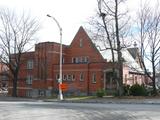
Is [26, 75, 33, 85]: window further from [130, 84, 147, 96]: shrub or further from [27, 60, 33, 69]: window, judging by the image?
[130, 84, 147, 96]: shrub

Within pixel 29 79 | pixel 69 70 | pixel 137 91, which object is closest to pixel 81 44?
pixel 69 70

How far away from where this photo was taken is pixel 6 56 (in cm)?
6412

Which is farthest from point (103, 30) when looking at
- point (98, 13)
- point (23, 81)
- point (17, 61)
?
point (23, 81)

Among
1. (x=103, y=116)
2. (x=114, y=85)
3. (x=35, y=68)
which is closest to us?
(x=103, y=116)

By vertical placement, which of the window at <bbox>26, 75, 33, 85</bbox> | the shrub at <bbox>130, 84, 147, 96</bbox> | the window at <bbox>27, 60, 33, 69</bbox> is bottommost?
the shrub at <bbox>130, 84, 147, 96</bbox>

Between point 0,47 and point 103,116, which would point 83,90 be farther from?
point 103,116

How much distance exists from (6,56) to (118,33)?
24396mm

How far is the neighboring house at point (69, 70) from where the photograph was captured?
62.8m

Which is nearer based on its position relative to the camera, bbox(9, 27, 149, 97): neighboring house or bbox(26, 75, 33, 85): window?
bbox(9, 27, 149, 97): neighboring house

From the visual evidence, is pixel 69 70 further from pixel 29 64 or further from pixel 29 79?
pixel 29 64

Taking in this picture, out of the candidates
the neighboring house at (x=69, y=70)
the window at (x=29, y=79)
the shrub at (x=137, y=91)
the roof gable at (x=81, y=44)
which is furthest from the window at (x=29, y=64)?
the shrub at (x=137, y=91)

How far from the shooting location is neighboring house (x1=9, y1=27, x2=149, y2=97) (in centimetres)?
6281

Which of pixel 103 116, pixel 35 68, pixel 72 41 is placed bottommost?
pixel 103 116

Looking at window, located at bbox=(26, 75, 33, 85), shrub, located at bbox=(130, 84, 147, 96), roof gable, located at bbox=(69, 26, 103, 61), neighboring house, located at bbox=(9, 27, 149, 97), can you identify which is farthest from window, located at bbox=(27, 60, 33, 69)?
shrub, located at bbox=(130, 84, 147, 96)
